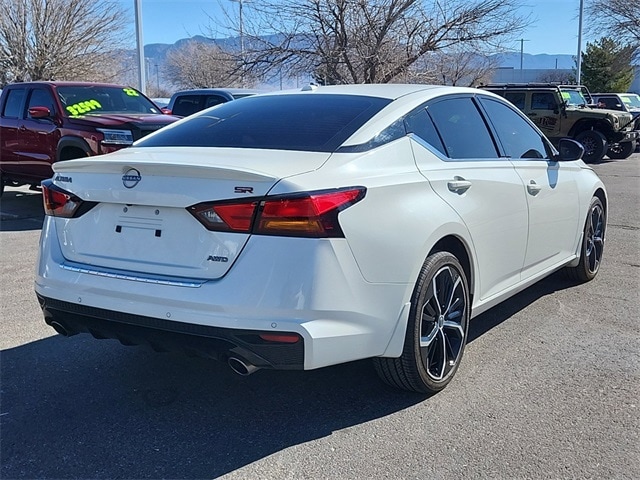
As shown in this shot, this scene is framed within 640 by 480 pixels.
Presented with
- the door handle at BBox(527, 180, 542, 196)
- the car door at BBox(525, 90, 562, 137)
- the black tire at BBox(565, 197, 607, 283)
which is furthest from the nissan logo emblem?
the car door at BBox(525, 90, 562, 137)

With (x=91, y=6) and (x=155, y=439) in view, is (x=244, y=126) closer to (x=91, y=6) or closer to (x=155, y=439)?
(x=155, y=439)

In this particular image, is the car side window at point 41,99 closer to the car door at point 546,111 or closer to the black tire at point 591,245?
the black tire at point 591,245

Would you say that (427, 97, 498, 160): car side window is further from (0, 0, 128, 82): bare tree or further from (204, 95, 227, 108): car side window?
(0, 0, 128, 82): bare tree

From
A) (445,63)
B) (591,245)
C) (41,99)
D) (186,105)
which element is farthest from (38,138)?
(445,63)

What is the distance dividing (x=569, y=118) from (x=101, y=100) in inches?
484

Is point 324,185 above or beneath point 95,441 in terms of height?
above

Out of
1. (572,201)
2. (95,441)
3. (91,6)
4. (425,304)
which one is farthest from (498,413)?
(91,6)

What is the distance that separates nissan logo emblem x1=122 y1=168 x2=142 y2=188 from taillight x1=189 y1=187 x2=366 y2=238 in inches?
15.9

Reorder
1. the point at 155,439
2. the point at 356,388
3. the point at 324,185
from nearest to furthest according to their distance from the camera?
the point at 324,185 < the point at 155,439 < the point at 356,388

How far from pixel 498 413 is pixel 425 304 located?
2.17 feet

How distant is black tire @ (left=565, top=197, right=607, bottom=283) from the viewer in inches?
223

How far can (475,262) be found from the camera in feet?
12.8

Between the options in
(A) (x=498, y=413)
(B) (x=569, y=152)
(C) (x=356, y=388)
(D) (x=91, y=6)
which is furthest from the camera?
(D) (x=91, y=6)

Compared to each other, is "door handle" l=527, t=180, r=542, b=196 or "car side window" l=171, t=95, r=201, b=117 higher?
"car side window" l=171, t=95, r=201, b=117
